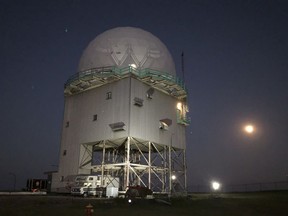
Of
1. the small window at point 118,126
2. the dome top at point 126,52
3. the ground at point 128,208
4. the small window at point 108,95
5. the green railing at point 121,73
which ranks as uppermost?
the dome top at point 126,52

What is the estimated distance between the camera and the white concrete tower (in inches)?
1544

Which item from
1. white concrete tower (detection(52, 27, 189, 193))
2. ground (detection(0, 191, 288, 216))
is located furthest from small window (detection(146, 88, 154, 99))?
ground (detection(0, 191, 288, 216))

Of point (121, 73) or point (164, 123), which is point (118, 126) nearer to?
point (121, 73)

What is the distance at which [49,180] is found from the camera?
4609cm

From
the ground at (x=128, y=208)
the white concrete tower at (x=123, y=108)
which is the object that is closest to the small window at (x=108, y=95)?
the white concrete tower at (x=123, y=108)

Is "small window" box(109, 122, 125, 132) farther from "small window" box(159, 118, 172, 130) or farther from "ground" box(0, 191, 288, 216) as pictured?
"ground" box(0, 191, 288, 216)

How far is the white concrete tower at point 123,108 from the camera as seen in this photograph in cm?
3922

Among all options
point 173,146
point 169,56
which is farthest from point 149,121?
point 169,56

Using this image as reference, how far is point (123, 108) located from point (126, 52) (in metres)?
9.07

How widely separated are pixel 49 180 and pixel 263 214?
1454 inches

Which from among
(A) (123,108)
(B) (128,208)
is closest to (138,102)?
(A) (123,108)

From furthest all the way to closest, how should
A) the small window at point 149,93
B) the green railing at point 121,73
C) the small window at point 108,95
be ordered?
the small window at point 149,93
the small window at point 108,95
the green railing at point 121,73

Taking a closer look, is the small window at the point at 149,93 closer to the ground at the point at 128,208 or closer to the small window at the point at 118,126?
the small window at the point at 118,126

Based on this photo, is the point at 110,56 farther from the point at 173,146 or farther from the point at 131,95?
the point at 173,146
